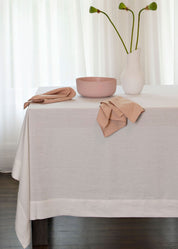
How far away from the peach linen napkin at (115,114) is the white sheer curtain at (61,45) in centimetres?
145

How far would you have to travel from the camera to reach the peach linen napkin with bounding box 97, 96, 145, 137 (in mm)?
1783

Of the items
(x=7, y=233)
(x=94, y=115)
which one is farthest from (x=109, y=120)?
(x=7, y=233)

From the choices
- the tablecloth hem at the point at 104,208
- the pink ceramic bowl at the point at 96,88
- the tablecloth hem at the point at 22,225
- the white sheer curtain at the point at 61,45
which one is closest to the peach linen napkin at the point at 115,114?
the pink ceramic bowl at the point at 96,88

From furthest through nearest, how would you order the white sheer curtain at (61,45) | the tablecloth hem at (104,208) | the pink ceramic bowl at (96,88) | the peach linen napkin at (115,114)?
the white sheer curtain at (61,45), the pink ceramic bowl at (96,88), the tablecloth hem at (104,208), the peach linen napkin at (115,114)

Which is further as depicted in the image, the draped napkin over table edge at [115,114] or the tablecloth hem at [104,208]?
the tablecloth hem at [104,208]

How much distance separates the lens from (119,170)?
1867mm

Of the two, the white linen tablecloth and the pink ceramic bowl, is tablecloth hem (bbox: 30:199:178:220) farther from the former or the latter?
the pink ceramic bowl

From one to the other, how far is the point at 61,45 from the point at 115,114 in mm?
1538

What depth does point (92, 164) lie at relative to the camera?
1866mm

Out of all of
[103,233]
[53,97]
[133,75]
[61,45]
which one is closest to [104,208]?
[103,233]

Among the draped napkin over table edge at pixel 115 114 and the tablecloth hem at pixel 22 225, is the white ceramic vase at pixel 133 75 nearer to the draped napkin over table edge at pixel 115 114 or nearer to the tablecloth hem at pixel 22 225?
the draped napkin over table edge at pixel 115 114

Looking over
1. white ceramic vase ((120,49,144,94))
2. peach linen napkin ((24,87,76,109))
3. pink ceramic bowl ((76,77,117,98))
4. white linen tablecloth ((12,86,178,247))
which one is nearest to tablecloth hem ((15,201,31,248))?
white linen tablecloth ((12,86,178,247))

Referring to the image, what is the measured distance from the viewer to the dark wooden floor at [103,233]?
2.05m

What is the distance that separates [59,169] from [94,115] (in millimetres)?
283
